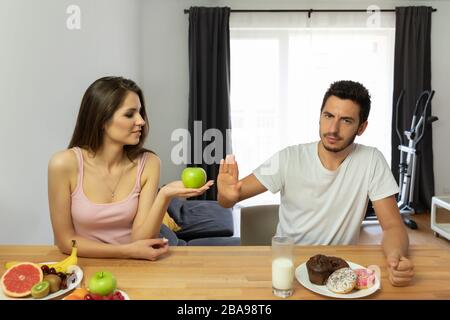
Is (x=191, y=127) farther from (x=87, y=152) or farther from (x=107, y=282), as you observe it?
(x=107, y=282)

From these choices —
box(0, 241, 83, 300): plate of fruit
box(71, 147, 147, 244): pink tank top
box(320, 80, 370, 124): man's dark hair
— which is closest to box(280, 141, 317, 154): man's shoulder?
box(320, 80, 370, 124): man's dark hair

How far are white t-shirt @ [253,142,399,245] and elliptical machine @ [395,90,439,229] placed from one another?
278cm

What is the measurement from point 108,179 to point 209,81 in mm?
3194

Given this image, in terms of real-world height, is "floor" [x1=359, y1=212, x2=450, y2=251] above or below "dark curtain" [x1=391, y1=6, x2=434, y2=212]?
below

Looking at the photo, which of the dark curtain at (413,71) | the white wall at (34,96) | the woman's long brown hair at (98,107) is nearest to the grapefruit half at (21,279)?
the woman's long brown hair at (98,107)

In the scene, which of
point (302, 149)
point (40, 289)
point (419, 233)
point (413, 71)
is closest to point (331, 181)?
point (302, 149)

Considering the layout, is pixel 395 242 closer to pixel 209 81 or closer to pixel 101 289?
pixel 101 289

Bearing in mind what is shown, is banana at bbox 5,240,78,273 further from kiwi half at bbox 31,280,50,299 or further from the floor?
the floor

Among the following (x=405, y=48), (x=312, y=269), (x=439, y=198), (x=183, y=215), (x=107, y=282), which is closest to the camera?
(x=107, y=282)

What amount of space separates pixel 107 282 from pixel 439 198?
3.56 m

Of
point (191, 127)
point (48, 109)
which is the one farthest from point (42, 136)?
point (191, 127)

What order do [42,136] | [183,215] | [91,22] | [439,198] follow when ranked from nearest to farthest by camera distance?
[42,136]
[91,22]
[183,215]
[439,198]

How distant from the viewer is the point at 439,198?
3.84 metres

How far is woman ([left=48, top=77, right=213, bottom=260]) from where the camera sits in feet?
4.80
